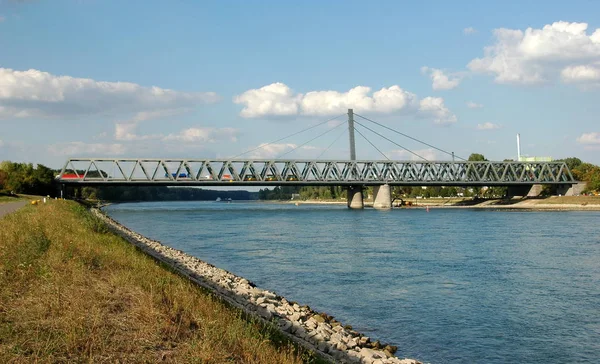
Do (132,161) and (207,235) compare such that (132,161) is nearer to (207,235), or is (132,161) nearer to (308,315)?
(207,235)

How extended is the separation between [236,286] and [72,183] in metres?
113

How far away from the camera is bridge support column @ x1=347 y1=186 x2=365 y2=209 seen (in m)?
146

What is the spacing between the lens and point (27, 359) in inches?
330

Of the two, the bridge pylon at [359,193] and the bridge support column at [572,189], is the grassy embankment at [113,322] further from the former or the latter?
the bridge support column at [572,189]

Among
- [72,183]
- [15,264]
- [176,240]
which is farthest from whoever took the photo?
[72,183]

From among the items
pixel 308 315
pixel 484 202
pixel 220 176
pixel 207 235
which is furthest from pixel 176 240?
pixel 484 202

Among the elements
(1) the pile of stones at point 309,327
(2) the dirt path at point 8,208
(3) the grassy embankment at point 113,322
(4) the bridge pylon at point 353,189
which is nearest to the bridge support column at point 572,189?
(4) the bridge pylon at point 353,189

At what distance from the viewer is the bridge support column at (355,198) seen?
146 meters

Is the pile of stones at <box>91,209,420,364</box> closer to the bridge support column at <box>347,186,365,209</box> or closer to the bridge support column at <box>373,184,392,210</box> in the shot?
the bridge support column at <box>373,184,392,210</box>

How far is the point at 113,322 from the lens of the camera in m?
10.6

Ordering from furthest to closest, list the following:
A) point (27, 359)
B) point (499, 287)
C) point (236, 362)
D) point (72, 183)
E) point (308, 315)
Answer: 1. point (72, 183)
2. point (499, 287)
3. point (308, 315)
4. point (236, 362)
5. point (27, 359)

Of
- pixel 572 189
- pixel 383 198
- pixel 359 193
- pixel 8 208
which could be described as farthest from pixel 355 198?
pixel 8 208

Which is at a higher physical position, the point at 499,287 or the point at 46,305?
the point at 46,305

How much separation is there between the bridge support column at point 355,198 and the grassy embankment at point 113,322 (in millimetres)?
130990
